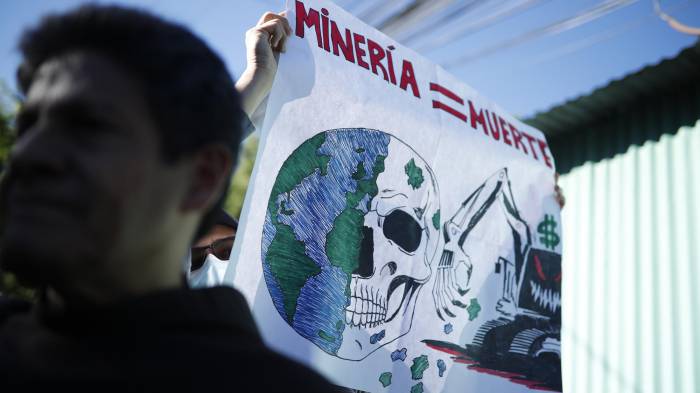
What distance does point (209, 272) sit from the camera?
8.10ft

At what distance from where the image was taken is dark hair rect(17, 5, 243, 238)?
3.09ft

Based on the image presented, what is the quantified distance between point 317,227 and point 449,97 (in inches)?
38.4

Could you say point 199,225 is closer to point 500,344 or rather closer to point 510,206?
point 500,344

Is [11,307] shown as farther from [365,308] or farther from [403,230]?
[403,230]

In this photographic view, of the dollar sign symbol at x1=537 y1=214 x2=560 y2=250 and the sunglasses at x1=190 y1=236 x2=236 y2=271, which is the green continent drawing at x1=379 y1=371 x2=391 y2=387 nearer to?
the sunglasses at x1=190 y1=236 x2=236 y2=271

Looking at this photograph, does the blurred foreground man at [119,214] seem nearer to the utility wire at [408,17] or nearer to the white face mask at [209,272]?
the white face mask at [209,272]

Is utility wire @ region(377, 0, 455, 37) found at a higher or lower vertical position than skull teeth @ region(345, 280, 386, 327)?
higher

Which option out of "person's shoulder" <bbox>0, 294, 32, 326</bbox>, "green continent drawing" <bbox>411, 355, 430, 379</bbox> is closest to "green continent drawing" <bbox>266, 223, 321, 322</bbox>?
"green continent drawing" <bbox>411, 355, 430, 379</bbox>

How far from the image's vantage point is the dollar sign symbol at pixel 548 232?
296 cm

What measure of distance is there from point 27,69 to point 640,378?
4.15 m

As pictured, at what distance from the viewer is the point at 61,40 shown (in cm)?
100

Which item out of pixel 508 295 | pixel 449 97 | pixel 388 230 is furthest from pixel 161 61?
pixel 508 295

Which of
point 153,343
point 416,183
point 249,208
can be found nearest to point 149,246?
point 153,343

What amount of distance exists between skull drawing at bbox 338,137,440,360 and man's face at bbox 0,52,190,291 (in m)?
1.17
